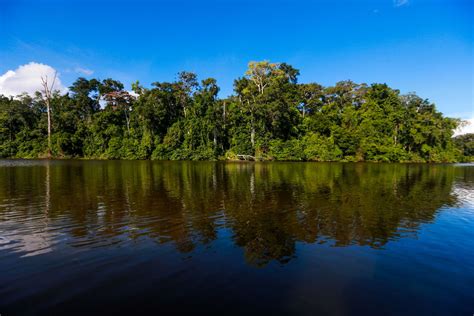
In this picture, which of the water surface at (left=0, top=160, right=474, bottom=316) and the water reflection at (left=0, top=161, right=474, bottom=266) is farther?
the water reflection at (left=0, top=161, right=474, bottom=266)

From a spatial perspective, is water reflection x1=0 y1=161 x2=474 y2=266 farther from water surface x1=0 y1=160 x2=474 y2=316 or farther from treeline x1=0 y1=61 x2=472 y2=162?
treeline x1=0 y1=61 x2=472 y2=162

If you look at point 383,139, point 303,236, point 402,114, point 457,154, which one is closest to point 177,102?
point 383,139

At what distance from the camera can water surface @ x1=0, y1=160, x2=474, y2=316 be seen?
189 inches

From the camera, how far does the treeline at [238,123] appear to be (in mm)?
60500

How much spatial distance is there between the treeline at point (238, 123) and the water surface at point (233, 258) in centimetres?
4699

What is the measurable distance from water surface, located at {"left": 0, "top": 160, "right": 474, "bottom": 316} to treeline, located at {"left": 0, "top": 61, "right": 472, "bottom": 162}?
154 feet

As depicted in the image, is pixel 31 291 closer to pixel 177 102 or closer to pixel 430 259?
pixel 430 259

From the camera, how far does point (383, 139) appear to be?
62219mm

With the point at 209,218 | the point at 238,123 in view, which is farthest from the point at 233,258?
the point at 238,123

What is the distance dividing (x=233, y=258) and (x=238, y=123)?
194 feet

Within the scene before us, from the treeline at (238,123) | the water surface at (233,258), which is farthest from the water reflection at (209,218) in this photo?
the treeline at (238,123)

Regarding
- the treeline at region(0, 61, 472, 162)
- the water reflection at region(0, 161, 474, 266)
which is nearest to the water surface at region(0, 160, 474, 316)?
the water reflection at region(0, 161, 474, 266)

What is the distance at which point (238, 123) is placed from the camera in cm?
6481

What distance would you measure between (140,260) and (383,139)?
67882 mm
